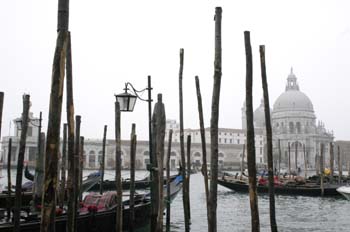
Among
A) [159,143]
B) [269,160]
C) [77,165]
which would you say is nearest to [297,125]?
[269,160]

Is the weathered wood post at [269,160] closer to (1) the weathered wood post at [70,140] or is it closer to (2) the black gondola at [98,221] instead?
(2) the black gondola at [98,221]

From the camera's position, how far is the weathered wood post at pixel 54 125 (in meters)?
3.09

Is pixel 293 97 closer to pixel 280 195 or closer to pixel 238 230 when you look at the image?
pixel 280 195

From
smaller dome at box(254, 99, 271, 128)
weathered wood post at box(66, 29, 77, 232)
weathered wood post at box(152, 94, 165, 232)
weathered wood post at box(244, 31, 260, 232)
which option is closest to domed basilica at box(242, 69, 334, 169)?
Result: smaller dome at box(254, 99, 271, 128)

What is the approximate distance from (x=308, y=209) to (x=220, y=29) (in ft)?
32.0

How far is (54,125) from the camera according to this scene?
3.13 meters

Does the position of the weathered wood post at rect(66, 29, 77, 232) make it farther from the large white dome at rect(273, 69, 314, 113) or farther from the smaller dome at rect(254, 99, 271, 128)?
the smaller dome at rect(254, 99, 271, 128)

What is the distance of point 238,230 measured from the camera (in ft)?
30.5

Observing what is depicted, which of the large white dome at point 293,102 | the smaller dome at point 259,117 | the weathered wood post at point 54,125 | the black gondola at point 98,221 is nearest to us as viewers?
the weathered wood post at point 54,125

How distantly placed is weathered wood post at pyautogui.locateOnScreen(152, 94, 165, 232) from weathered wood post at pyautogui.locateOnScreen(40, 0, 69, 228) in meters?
2.70

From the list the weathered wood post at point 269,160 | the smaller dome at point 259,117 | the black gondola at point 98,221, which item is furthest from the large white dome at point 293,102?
the weathered wood post at point 269,160

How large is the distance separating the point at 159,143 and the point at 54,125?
9.11 ft

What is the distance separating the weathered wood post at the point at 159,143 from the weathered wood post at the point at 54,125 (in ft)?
8.84

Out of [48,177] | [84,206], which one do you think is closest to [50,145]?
[48,177]
